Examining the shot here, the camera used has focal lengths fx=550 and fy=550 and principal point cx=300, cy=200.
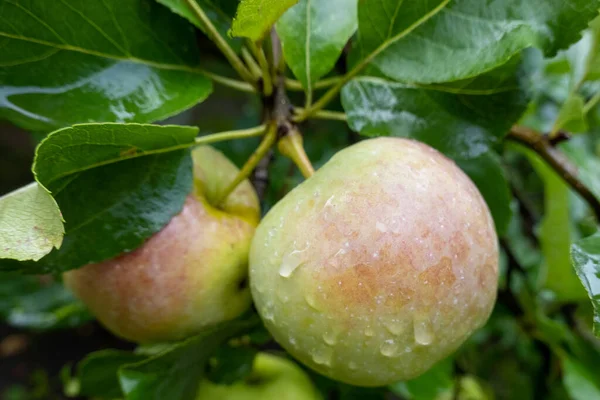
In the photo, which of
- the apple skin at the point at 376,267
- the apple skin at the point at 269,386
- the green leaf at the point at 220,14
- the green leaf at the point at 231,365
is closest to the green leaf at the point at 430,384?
the apple skin at the point at 269,386

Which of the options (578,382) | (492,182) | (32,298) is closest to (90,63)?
(492,182)

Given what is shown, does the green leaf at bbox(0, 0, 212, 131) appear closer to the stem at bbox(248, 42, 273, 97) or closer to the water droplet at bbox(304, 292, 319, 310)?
the stem at bbox(248, 42, 273, 97)

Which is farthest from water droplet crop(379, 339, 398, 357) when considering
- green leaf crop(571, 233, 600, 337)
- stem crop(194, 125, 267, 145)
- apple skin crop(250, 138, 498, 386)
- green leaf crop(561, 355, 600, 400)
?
green leaf crop(561, 355, 600, 400)

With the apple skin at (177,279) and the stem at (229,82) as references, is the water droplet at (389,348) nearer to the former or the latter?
the apple skin at (177,279)

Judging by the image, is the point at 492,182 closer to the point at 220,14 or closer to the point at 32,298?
the point at 220,14

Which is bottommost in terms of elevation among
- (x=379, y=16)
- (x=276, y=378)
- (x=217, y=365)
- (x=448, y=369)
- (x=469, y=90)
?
(x=448, y=369)

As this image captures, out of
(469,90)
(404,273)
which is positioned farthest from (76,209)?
(469,90)

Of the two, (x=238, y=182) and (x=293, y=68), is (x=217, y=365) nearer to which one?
(x=238, y=182)
